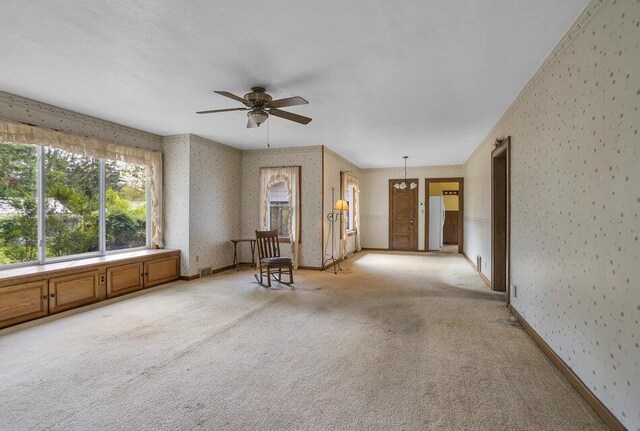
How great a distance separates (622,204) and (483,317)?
2.36 metres

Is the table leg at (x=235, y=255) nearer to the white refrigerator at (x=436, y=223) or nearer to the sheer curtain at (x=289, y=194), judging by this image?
the sheer curtain at (x=289, y=194)

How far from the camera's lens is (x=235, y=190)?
710cm

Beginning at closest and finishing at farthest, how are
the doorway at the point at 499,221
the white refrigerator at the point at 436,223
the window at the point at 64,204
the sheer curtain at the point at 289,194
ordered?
the window at the point at 64,204
the doorway at the point at 499,221
the sheer curtain at the point at 289,194
the white refrigerator at the point at 436,223

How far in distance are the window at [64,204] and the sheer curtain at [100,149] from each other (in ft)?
0.55

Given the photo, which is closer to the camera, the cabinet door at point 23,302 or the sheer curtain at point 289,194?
the cabinet door at point 23,302

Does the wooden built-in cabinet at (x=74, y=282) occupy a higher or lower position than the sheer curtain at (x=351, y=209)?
lower

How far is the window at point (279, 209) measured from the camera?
708cm

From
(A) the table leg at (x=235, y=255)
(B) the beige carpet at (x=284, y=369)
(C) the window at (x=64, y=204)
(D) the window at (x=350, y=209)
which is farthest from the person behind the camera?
(D) the window at (x=350, y=209)

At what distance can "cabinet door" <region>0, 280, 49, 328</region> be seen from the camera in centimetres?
344

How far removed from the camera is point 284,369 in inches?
101

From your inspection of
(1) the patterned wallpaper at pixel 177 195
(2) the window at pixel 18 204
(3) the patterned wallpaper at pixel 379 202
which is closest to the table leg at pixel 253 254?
(1) the patterned wallpaper at pixel 177 195

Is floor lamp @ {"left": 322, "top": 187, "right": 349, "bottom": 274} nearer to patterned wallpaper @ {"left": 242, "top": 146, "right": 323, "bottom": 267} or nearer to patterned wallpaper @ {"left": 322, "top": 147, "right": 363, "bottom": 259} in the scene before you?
patterned wallpaper @ {"left": 322, "top": 147, "right": 363, "bottom": 259}

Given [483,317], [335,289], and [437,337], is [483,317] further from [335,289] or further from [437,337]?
[335,289]

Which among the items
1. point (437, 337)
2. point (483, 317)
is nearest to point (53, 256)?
point (437, 337)
